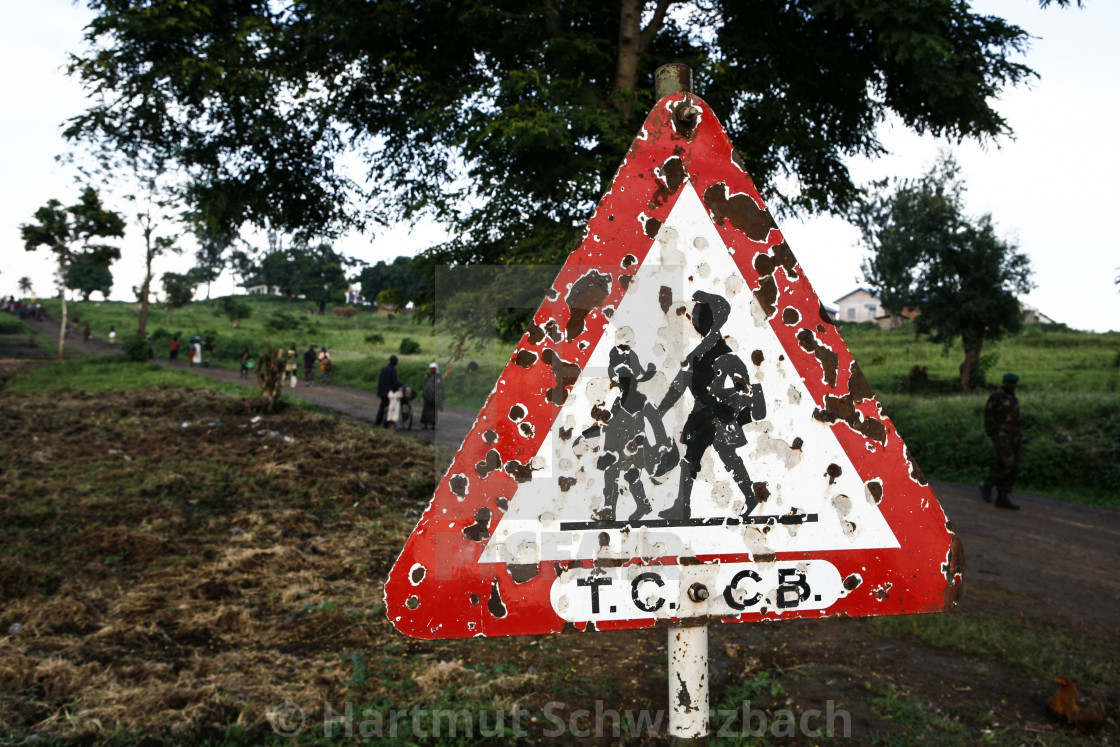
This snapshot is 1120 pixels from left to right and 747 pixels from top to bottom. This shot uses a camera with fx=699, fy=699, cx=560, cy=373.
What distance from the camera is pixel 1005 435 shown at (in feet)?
31.1

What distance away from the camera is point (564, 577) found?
1178 millimetres

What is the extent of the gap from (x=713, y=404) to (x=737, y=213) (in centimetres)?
37

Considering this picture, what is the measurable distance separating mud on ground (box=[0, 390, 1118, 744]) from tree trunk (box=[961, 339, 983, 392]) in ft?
65.2

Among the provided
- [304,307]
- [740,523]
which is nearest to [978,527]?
[740,523]

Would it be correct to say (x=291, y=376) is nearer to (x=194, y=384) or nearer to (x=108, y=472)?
(x=194, y=384)

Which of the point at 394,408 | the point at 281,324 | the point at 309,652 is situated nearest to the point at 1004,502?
the point at 309,652

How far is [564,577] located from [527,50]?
23.7 ft

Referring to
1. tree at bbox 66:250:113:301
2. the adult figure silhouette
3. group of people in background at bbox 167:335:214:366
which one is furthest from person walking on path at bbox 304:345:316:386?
tree at bbox 66:250:113:301

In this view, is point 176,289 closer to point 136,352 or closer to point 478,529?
point 136,352

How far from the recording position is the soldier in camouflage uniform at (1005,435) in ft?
31.1

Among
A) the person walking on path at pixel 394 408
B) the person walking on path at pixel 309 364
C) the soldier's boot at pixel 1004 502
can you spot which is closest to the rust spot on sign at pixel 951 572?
the soldier's boot at pixel 1004 502

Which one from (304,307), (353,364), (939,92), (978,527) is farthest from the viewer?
(304,307)

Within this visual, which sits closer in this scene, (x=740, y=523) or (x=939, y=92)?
(x=740, y=523)

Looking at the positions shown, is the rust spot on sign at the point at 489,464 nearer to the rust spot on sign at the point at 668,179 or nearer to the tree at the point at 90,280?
the rust spot on sign at the point at 668,179
